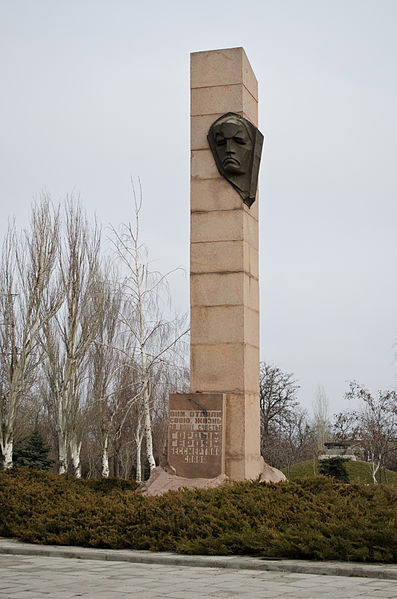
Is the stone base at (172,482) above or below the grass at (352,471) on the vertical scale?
above

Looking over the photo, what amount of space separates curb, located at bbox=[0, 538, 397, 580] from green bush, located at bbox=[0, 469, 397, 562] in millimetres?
190

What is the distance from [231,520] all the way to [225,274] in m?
5.24

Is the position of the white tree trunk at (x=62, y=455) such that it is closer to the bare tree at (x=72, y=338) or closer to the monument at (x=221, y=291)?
the bare tree at (x=72, y=338)

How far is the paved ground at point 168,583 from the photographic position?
21.2 ft

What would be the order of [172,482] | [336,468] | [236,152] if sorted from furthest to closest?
1. [336,468]
2. [236,152]
3. [172,482]

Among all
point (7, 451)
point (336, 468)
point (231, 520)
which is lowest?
point (336, 468)

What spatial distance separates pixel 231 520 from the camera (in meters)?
9.27

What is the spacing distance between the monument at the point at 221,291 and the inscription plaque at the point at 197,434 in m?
0.02

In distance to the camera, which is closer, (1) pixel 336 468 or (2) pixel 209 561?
(2) pixel 209 561

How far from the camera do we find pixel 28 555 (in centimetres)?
943

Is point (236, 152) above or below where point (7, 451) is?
above

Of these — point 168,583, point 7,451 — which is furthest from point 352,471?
point 168,583

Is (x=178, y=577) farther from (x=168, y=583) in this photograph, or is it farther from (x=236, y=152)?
(x=236, y=152)

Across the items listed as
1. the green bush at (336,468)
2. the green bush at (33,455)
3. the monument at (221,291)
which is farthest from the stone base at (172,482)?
the green bush at (33,455)
